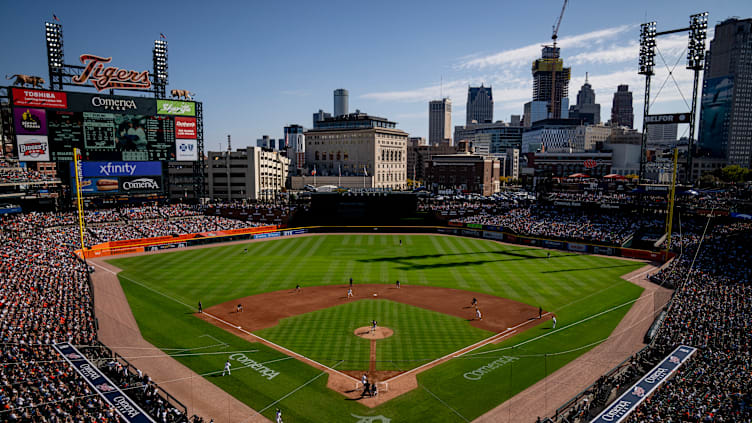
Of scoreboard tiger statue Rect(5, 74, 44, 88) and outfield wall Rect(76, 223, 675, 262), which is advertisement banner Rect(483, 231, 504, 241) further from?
scoreboard tiger statue Rect(5, 74, 44, 88)

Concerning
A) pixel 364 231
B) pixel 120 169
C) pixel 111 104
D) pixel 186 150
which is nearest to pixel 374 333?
pixel 364 231

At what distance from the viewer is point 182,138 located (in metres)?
67.0

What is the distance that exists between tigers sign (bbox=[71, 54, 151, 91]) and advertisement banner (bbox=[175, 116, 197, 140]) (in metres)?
7.26

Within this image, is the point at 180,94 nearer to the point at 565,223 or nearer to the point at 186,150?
the point at 186,150

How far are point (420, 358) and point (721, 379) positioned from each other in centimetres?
1418

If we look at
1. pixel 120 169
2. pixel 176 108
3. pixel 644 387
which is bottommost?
pixel 644 387

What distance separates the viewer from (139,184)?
6519 centimetres

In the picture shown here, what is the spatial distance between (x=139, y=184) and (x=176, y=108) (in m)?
12.2

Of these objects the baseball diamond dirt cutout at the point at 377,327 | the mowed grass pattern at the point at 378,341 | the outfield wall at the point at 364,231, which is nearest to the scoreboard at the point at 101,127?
the outfield wall at the point at 364,231

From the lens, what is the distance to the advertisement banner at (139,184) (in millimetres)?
63812

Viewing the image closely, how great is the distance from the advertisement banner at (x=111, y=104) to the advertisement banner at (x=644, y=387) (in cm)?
6533

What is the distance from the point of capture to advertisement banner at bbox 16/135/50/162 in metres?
54.9

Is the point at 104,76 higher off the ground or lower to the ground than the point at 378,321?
higher

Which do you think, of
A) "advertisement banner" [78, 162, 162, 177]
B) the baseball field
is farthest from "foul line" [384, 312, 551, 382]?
"advertisement banner" [78, 162, 162, 177]
